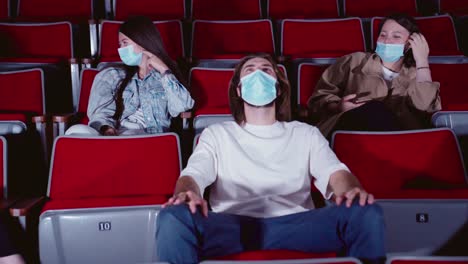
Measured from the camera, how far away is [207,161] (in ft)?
1.82

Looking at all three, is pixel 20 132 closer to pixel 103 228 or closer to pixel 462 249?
pixel 103 228

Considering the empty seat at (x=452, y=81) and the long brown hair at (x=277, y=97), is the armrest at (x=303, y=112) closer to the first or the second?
the long brown hair at (x=277, y=97)

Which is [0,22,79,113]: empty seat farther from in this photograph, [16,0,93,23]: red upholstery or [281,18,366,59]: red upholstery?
[281,18,366,59]: red upholstery

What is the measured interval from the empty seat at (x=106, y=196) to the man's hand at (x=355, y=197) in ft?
0.56

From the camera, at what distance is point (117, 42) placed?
1.06m

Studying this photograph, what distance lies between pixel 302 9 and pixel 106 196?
2.84 feet

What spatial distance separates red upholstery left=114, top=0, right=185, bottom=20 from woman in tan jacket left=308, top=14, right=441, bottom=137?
1.81 ft

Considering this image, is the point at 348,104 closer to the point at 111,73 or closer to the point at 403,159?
the point at 403,159

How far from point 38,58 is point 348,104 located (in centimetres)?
57

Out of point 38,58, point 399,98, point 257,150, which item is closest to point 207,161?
point 257,150

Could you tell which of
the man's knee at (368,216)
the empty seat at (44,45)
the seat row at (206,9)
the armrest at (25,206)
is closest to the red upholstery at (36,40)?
the empty seat at (44,45)

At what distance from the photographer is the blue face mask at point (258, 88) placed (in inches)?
23.4

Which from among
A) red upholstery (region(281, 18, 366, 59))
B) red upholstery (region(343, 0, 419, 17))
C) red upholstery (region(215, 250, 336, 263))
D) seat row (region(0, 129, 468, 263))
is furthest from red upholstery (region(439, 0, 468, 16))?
red upholstery (region(215, 250, 336, 263))

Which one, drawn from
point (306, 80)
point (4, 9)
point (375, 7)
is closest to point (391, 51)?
point (306, 80)
